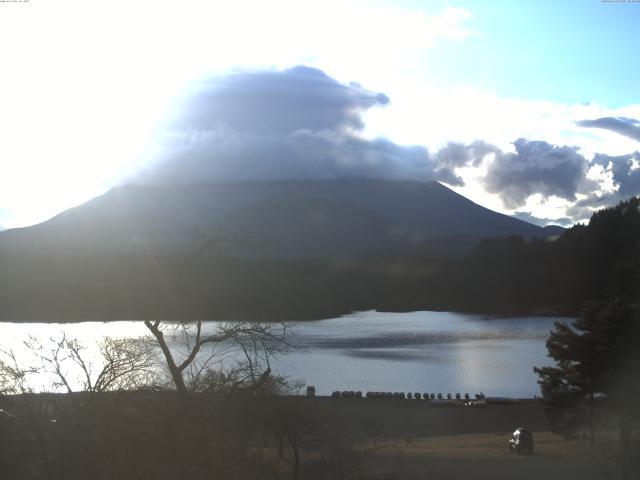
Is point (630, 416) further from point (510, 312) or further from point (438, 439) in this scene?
point (510, 312)

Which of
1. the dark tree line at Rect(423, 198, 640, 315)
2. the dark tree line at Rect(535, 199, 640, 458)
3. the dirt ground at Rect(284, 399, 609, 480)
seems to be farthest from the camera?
the dark tree line at Rect(423, 198, 640, 315)

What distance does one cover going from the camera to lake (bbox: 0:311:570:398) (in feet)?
104

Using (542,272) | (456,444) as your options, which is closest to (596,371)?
(456,444)

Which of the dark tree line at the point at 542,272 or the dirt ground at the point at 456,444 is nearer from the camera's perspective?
the dirt ground at the point at 456,444

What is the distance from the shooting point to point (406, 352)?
47062mm

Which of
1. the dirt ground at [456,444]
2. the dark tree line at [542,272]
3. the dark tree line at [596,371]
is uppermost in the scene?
the dark tree line at [542,272]

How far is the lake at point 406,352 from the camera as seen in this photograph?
31.7 m

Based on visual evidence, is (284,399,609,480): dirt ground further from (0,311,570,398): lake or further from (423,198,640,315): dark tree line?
(423,198,640,315): dark tree line

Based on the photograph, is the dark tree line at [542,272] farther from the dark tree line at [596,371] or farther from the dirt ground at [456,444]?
the dark tree line at [596,371]

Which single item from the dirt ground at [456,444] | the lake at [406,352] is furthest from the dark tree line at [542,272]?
the dirt ground at [456,444]

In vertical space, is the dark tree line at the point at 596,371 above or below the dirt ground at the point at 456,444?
above

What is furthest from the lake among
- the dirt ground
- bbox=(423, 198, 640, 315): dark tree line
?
bbox=(423, 198, 640, 315): dark tree line

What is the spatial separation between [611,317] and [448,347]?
1333 inches

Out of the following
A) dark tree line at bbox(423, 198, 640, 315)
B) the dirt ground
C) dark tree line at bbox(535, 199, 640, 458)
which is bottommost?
the dirt ground
